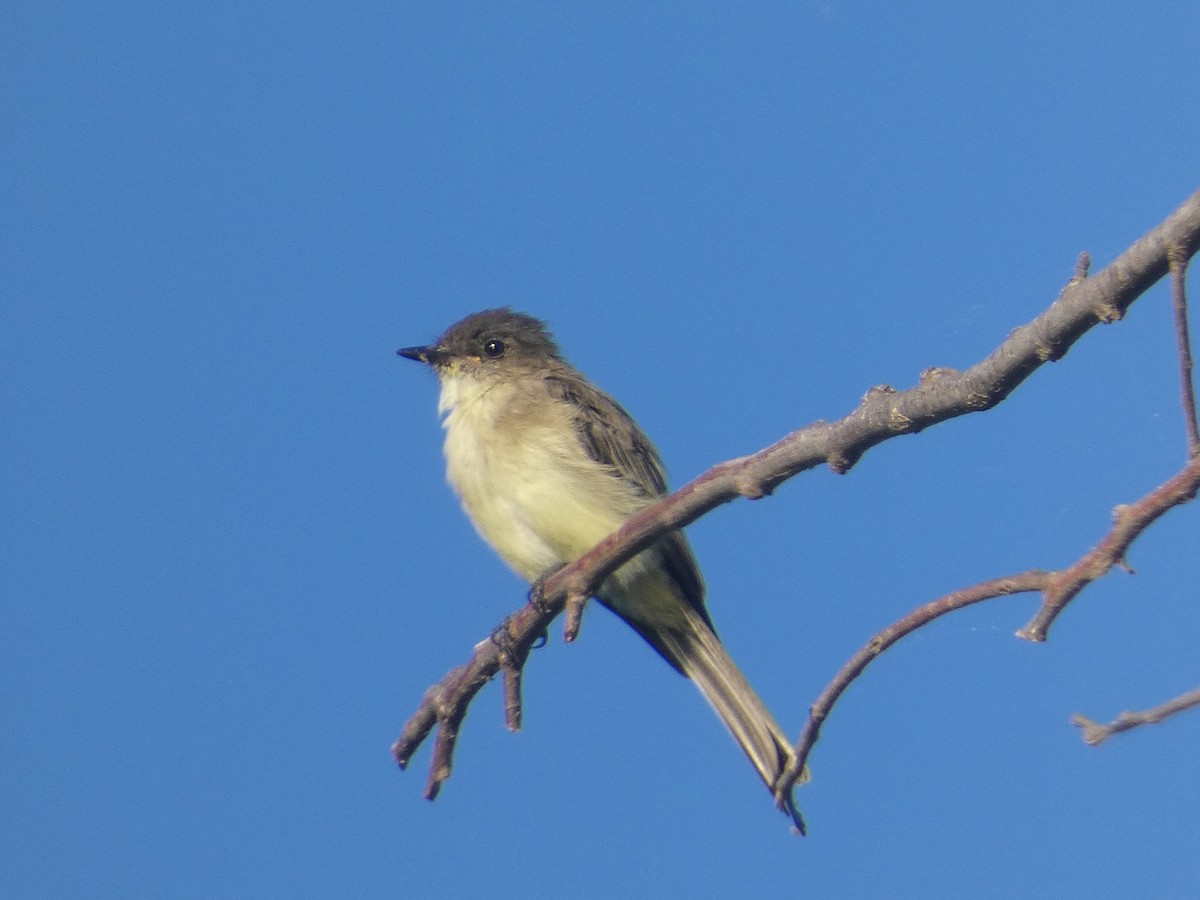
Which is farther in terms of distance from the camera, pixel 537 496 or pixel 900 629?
pixel 537 496

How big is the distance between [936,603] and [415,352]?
5.09 metres

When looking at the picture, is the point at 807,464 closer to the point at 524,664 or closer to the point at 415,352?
the point at 524,664

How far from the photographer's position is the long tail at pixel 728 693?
585 cm

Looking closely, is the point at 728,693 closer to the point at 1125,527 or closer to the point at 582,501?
the point at 582,501

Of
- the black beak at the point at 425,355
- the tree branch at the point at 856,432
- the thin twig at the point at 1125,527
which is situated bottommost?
the thin twig at the point at 1125,527

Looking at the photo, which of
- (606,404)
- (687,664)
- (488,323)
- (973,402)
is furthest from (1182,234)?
(488,323)

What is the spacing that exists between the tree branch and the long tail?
1.42 metres

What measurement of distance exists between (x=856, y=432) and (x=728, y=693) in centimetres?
293

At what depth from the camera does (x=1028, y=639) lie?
269 centimetres

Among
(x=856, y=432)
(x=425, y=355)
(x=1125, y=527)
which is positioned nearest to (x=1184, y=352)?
(x=1125, y=527)

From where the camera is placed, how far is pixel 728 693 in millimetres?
6168

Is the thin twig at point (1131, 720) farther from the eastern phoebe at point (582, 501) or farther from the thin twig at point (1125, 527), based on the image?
the eastern phoebe at point (582, 501)

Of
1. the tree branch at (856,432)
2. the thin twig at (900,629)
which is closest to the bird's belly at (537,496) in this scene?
the tree branch at (856,432)

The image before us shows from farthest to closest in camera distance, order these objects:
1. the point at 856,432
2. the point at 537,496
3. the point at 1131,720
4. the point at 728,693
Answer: the point at 537,496 → the point at 728,693 → the point at 856,432 → the point at 1131,720
